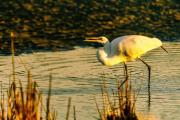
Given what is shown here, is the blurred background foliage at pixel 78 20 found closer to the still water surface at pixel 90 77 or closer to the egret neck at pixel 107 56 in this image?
the still water surface at pixel 90 77

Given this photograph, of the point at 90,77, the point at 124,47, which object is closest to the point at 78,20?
the point at 90,77

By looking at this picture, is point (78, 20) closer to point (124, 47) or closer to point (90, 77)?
point (90, 77)

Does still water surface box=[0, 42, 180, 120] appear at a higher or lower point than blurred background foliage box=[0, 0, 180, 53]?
lower

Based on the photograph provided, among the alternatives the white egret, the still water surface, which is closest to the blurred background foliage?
the still water surface

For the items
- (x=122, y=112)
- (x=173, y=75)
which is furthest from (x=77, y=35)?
(x=122, y=112)

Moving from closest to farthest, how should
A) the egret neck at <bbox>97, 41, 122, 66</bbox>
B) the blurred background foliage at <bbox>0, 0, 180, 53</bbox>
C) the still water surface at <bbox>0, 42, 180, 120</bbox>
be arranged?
the still water surface at <bbox>0, 42, 180, 120</bbox>
the egret neck at <bbox>97, 41, 122, 66</bbox>
the blurred background foliage at <bbox>0, 0, 180, 53</bbox>

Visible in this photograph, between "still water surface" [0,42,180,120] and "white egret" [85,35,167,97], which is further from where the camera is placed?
"white egret" [85,35,167,97]

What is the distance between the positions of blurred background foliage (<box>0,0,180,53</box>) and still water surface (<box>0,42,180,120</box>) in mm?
1276

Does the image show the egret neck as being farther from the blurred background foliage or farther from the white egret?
the blurred background foliage

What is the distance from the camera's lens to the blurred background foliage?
738 inches

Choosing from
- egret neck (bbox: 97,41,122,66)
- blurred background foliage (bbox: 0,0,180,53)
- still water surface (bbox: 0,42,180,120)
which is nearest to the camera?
still water surface (bbox: 0,42,180,120)

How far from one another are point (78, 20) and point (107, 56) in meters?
6.49

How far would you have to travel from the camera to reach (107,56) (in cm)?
1380

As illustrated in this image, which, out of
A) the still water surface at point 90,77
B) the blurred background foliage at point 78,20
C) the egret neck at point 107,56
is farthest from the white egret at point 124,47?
the blurred background foliage at point 78,20
